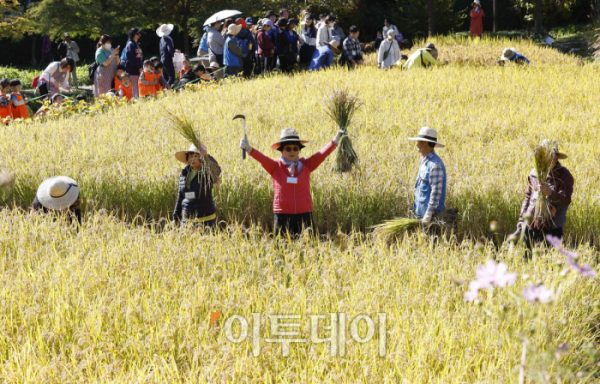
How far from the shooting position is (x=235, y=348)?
285cm

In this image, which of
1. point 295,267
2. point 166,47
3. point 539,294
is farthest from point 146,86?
point 539,294

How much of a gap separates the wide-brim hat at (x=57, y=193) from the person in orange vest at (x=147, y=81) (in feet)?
22.7

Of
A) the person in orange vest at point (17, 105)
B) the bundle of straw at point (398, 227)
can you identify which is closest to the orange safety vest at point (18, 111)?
the person in orange vest at point (17, 105)

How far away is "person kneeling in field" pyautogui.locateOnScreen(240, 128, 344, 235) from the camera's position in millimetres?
4703

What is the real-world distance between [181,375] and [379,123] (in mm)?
5997

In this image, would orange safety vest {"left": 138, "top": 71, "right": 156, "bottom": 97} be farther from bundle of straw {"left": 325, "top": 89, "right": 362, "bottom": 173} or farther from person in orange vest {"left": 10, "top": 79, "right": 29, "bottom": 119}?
bundle of straw {"left": 325, "top": 89, "right": 362, "bottom": 173}

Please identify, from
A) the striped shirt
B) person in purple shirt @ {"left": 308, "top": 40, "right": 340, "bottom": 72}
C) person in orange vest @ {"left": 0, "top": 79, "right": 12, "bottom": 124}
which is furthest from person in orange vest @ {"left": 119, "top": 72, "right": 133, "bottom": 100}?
the striped shirt

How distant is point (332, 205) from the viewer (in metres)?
5.70

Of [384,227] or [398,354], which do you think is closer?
[398,354]

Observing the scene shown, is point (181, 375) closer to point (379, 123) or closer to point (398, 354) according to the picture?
point (398, 354)

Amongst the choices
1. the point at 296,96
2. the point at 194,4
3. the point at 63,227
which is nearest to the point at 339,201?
the point at 63,227

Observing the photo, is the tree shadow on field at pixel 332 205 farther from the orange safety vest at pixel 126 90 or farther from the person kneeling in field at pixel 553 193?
the orange safety vest at pixel 126 90

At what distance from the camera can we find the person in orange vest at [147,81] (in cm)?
1159

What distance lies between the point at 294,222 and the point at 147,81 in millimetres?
7999
